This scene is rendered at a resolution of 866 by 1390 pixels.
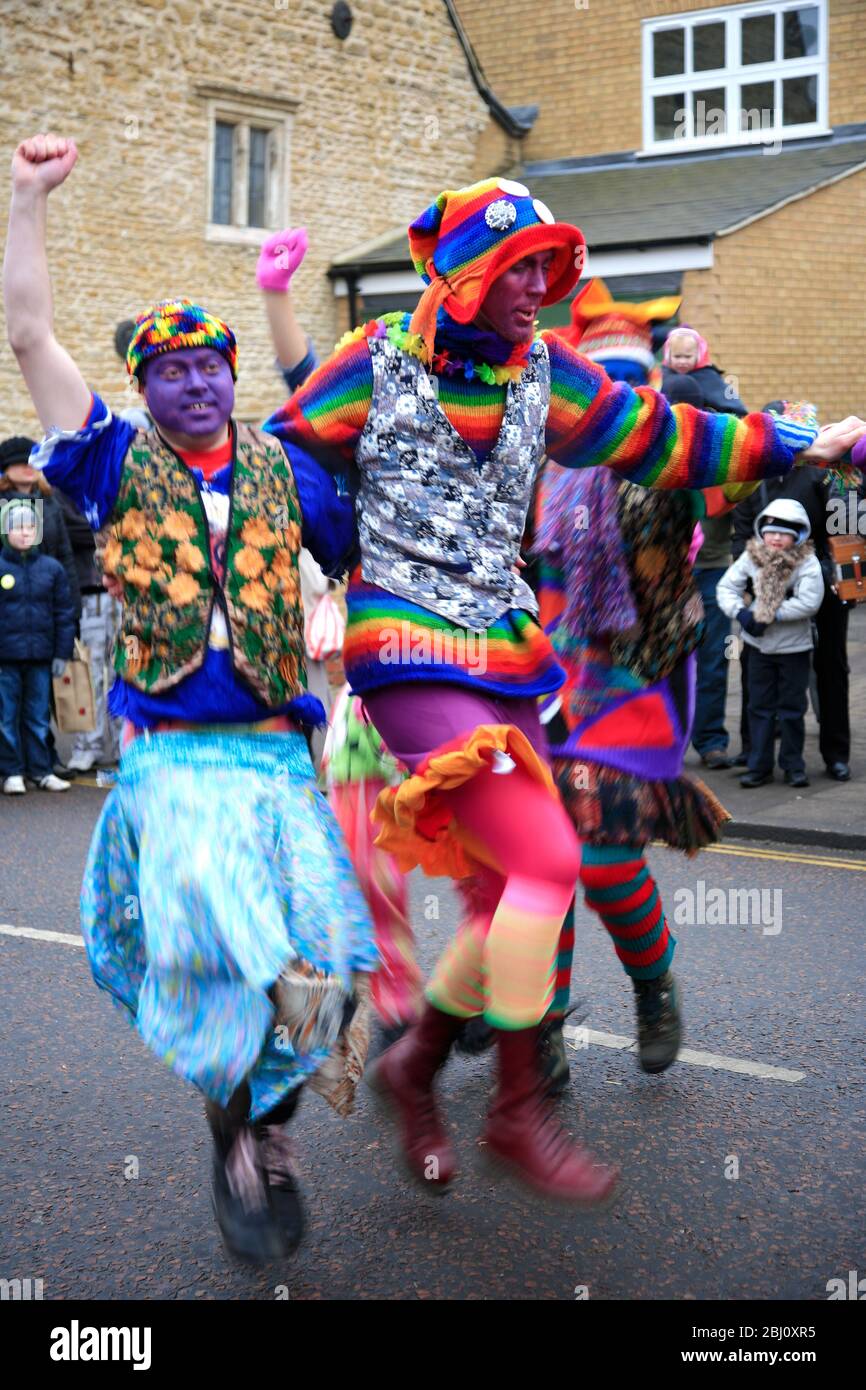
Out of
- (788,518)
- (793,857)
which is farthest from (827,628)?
(793,857)

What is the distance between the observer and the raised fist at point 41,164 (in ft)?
9.86

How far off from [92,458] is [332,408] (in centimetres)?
50

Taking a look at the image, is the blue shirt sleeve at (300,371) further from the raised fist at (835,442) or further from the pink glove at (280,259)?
the raised fist at (835,442)

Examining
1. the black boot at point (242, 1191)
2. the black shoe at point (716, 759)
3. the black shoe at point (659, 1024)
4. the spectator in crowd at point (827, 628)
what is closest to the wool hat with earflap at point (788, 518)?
the spectator in crowd at point (827, 628)

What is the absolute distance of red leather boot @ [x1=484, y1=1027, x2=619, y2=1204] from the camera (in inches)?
119

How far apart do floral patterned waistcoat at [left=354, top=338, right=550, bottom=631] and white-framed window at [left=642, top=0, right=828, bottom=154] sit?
18383 mm

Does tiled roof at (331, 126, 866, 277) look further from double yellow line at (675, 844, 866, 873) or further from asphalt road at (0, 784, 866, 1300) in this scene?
asphalt road at (0, 784, 866, 1300)

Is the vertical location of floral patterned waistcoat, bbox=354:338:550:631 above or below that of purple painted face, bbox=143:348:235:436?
below

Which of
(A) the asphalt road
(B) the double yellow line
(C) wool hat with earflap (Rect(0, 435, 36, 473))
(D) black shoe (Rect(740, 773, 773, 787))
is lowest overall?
(A) the asphalt road

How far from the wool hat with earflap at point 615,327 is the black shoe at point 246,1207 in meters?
2.20

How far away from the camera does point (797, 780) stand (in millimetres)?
8984

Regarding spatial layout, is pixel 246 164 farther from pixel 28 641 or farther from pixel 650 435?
pixel 650 435

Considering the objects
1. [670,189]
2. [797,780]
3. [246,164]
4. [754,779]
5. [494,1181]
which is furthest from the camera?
[246,164]

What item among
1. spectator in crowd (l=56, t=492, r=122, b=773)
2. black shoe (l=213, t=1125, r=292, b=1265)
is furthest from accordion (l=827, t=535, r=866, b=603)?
black shoe (l=213, t=1125, r=292, b=1265)
